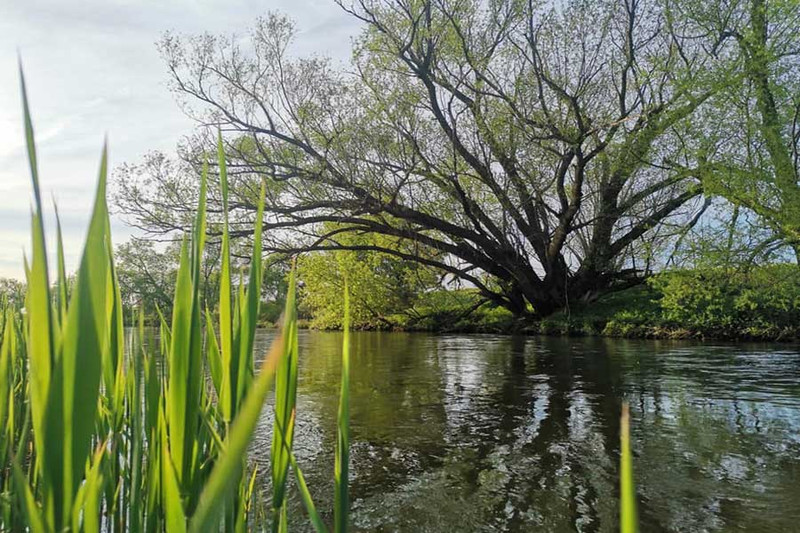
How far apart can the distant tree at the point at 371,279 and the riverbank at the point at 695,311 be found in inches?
210

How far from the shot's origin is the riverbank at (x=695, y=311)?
41.4ft

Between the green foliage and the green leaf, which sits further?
the green foliage

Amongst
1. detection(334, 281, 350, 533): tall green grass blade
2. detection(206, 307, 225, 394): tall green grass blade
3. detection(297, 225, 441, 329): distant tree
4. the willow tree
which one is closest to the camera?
detection(334, 281, 350, 533): tall green grass blade

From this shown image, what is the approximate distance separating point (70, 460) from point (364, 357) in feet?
40.4

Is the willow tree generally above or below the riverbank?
above

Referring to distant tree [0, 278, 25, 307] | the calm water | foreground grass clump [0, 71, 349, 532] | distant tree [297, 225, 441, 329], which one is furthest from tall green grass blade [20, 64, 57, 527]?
distant tree [297, 225, 441, 329]

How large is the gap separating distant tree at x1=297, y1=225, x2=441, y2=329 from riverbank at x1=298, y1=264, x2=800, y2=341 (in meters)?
5.34

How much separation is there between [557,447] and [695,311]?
12095mm

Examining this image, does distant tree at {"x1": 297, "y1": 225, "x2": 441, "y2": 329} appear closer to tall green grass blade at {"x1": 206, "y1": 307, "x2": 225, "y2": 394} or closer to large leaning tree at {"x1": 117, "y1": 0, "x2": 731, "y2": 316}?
large leaning tree at {"x1": 117, "y1": 0, "x2": 731, "y2": 316}

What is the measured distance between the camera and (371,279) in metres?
26.5

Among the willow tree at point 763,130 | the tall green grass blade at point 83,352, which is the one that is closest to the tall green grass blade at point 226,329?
the tall green grass blade at point 83,352

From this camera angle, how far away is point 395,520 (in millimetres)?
3145

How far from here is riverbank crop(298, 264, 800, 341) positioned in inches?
496

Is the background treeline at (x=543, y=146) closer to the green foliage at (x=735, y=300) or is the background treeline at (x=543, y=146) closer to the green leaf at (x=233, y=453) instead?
the green foliage at (x=735, y=300)
